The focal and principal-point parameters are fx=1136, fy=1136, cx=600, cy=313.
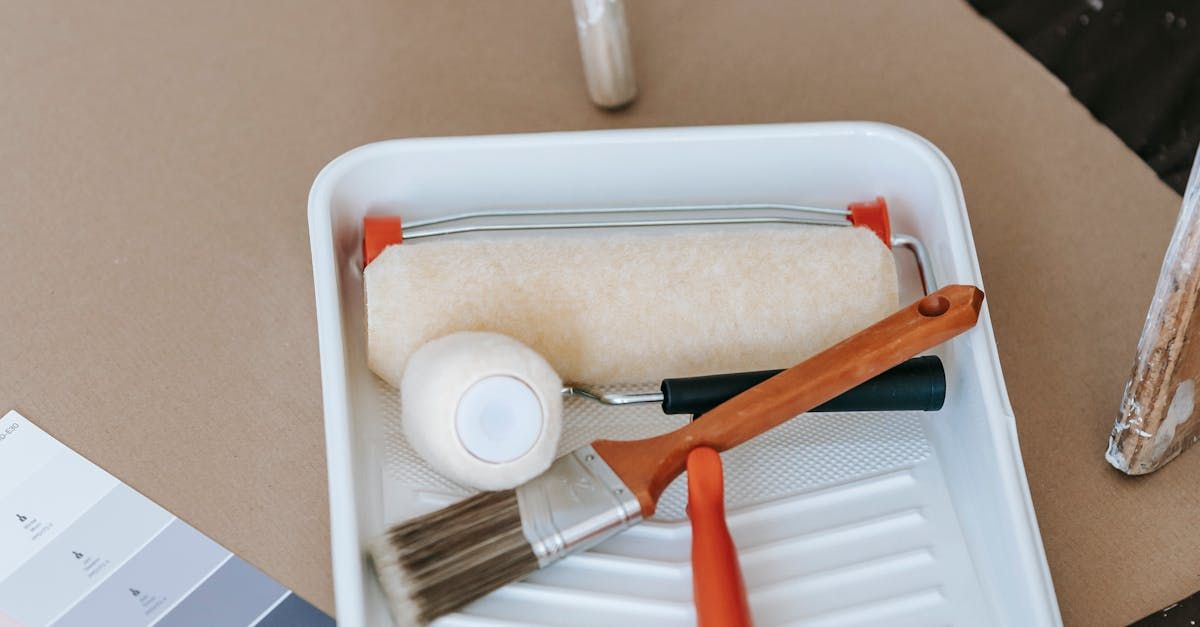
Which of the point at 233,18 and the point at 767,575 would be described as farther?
the point at 233,18

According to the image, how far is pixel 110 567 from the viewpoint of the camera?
63 centimetres

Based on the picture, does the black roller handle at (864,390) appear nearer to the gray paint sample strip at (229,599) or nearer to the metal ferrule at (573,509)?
the metal ferrule at (573,509)

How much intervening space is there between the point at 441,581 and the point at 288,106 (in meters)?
0.44

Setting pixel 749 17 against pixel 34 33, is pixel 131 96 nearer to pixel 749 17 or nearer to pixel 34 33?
pixel 34 33

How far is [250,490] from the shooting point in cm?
66

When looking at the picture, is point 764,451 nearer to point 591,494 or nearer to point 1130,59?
point 591,494

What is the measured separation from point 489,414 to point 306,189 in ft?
1.02

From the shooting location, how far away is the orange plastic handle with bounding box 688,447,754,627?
1.69ft

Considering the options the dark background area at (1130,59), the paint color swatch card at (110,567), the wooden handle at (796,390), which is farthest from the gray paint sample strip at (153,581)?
the dark background area at (1130,59)

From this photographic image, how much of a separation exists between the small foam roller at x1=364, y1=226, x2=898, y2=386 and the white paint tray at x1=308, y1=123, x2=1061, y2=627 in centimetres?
2

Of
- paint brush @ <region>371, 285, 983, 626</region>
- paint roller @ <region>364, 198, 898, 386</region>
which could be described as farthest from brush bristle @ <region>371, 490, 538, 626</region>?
paint roller @ <region>364, 198, 898, 386</region>

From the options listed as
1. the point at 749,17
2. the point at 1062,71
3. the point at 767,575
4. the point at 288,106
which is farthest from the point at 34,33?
the point at 1062,71

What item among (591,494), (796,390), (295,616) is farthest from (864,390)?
(295,616)

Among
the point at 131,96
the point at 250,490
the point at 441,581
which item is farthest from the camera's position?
the point at 131,96
